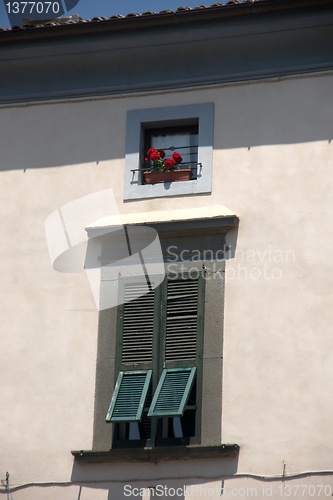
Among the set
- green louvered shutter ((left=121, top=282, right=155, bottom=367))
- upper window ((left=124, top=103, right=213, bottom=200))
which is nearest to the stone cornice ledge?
green louvered shutter ((left=121, top=282, right=155, bottom=367))

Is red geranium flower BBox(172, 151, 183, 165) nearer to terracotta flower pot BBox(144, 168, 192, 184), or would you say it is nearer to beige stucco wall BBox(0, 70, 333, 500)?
terracotta flower pot BBox(144, 168, 192, 184)

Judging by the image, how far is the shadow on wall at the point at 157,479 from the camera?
13.3 m

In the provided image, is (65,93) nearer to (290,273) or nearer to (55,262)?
(55,262)

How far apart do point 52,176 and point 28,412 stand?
106 inches

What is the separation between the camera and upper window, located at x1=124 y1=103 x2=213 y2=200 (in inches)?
581

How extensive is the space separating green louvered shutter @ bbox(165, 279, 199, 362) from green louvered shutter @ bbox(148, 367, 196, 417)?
188 millimetres

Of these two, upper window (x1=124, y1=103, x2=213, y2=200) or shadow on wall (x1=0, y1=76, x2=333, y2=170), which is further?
upper window (x1=124, y1=103, x2=213, y2=200)

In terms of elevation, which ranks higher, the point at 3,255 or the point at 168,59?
the point at 168,59

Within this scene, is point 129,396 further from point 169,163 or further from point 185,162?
point 185,162

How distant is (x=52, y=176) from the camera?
15.2m

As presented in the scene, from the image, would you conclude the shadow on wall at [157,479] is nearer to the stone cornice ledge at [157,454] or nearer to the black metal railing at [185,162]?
the stone cornice ledge at [157,454]

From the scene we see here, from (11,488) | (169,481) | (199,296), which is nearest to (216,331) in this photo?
(199,296)

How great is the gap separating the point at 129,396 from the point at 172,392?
45 centimetres

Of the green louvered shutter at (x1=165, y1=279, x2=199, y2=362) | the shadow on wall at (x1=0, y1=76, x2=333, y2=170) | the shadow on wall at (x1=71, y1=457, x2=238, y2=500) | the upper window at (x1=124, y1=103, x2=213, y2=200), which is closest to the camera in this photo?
the shadow on wall at (x1=71, y1=457, x2=238, y2=500)
